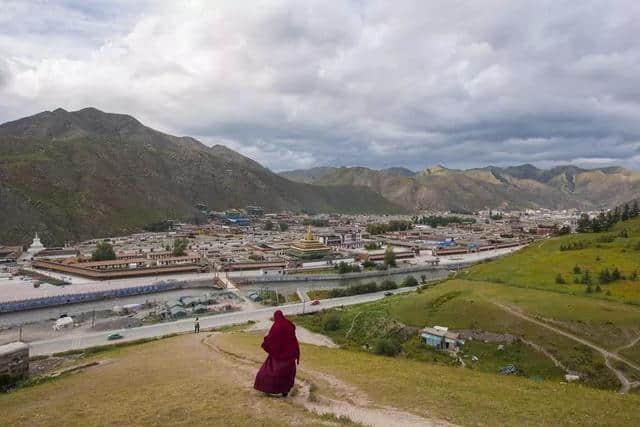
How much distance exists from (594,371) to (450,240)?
302 ft

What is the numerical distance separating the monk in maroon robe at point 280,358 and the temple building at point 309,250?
7072cm

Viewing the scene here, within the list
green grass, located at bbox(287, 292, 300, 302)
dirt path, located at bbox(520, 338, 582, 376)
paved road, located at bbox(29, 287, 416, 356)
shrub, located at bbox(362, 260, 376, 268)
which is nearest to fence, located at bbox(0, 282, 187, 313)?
paved road, located at bbox(29, 287, 416, 356)

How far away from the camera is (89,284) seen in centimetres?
6172

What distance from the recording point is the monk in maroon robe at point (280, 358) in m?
12.3

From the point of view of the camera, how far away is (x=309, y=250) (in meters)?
84.2

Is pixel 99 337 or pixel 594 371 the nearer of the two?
pixel 594 371

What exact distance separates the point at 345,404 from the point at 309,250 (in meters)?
71.6

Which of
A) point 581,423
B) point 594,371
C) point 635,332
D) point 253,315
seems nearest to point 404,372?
point 581,423

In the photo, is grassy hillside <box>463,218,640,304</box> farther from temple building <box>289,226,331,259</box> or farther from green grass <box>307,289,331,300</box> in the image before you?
temple building <box>289,226,331,259</box>

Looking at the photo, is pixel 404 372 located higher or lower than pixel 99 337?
higher

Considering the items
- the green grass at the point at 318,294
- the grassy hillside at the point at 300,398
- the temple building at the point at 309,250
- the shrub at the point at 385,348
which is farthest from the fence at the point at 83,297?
the shrub at the point at 385,348

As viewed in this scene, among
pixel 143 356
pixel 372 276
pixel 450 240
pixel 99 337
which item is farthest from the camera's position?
pixel 450 240

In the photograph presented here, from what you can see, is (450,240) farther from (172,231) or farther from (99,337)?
(99,337)

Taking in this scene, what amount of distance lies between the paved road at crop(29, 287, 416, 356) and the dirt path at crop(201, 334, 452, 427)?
27.8m
